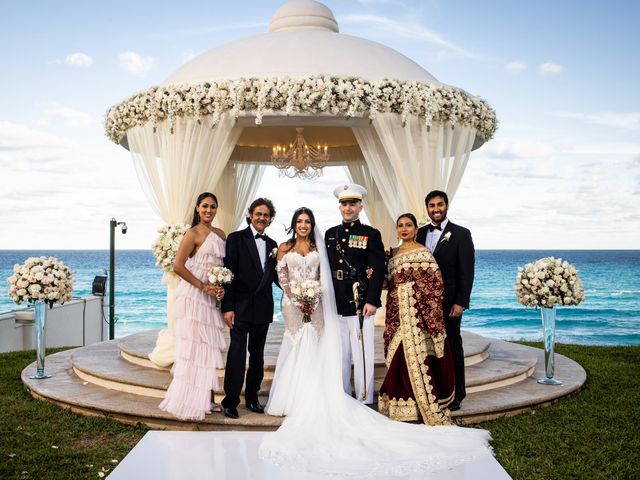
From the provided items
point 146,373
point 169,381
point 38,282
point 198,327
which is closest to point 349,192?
point 198,327

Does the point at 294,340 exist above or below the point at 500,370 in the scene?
above

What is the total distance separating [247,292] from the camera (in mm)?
5383

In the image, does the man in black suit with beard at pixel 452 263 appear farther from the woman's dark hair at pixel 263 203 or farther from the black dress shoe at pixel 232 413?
the black dress shoe at pixel 232 413

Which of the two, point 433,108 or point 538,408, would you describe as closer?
point 538,408

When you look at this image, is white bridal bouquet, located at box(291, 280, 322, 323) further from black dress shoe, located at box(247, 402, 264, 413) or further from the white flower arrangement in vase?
the white flower arrangement in vase

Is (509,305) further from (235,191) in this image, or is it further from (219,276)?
(219,276)

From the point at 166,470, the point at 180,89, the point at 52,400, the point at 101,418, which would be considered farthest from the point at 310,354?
the point at 180,89

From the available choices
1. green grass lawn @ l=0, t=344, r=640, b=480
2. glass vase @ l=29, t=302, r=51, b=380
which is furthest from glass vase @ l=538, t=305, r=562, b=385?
glass vase @ l=29, t=302, r=51, b=380

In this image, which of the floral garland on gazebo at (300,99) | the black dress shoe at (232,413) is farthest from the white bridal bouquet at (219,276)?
the floral garland on gazebo at (300,99)

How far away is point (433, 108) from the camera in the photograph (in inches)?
279

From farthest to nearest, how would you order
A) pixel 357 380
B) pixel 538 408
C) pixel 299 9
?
1. pixel 299 9
2. pixel 538 408
3. pixel 357 380

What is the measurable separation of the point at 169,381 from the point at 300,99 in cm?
313

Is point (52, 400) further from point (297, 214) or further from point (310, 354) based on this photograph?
point (297, 214)

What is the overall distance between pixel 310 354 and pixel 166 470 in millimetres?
1534
